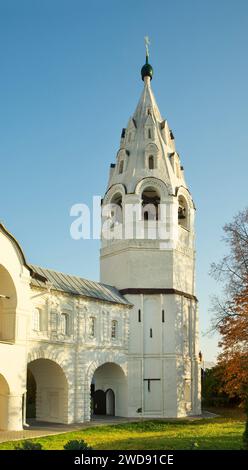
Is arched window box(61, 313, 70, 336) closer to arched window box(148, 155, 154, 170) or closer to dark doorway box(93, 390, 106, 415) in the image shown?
dark doorway box(93, 390, 106, 415)

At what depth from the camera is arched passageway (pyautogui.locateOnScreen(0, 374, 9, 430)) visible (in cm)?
2234

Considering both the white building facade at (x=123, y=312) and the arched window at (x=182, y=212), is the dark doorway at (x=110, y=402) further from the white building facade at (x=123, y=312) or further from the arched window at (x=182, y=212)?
the arched window at (x=182, y=212)

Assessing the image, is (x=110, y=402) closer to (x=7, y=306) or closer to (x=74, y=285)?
(x=74, y=285)

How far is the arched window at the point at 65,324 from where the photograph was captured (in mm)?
26998

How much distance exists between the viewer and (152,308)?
32062 mm

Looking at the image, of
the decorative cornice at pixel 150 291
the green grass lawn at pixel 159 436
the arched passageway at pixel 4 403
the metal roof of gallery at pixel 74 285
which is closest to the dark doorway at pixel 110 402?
the green grass lawn at pixel 159 436

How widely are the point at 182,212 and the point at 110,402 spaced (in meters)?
12.5

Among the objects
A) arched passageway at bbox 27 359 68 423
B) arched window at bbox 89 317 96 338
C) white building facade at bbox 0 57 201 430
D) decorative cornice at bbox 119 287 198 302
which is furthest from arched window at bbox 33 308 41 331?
decorative cornice at bbox 119 287 198 302

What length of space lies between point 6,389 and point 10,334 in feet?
7.49

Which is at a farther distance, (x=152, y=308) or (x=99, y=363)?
(x=152, y=308)

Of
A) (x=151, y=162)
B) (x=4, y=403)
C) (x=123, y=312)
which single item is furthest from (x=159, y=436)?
(x=151, y=162)

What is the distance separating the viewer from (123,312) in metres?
31.2
